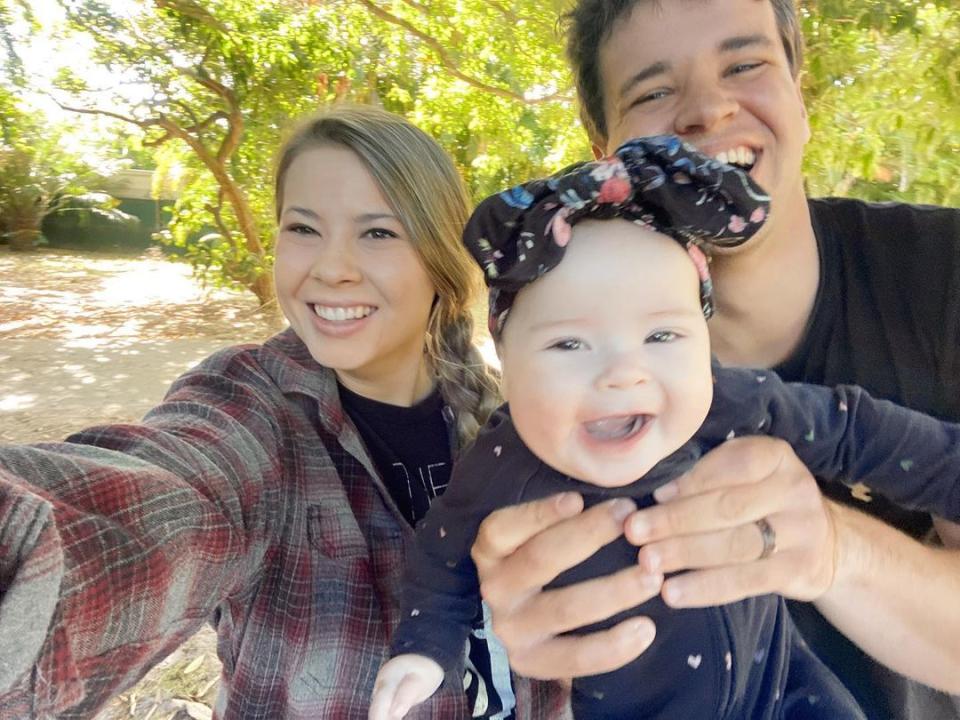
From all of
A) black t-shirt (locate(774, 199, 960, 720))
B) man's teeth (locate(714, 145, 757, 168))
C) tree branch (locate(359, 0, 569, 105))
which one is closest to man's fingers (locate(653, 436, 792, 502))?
black t-shirt (locate(774, 199, 960, 720))

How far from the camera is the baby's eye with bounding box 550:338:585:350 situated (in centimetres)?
111

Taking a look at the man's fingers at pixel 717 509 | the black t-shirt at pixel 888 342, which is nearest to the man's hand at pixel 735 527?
the man's fingers at pixel 717 509

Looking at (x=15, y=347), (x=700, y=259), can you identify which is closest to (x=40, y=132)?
Answer: (x=15, y=347)

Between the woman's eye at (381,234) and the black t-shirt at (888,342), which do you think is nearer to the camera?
the black t-shirt at (888,342)

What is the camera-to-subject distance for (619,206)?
1144mm

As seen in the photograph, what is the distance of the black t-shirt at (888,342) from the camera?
61.0 inches

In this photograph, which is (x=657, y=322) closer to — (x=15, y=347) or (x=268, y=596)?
(x=268, y=596)

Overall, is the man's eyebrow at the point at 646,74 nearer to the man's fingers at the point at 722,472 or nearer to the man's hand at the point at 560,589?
the man's fingers at the point at 722,472

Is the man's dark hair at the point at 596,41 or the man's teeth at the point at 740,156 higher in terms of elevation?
the man's dark hair at the point at 596,41

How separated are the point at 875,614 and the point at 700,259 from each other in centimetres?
83

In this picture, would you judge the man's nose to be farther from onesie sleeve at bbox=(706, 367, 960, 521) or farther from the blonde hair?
onesie sleeve at bbox=(706, 367, 960, 521)

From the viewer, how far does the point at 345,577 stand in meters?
1.52

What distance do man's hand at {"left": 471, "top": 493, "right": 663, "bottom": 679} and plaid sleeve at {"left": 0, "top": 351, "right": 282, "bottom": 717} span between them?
1.57ft

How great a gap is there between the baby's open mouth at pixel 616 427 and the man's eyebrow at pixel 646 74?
1.04m
